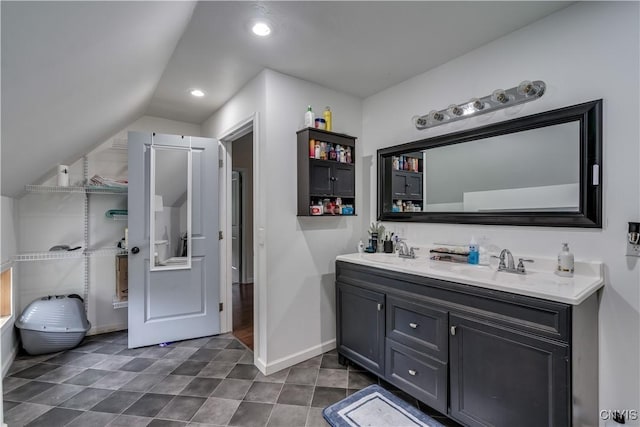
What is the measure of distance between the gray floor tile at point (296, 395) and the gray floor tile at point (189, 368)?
2.55ft

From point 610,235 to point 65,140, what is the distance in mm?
3670

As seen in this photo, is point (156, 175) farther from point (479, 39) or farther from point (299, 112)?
point (479, 39)

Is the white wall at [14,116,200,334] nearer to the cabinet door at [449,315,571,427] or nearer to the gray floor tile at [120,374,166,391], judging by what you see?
the gray floor tile at [120,374,166,391]

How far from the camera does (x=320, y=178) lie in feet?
7.82

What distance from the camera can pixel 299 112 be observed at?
2.44 m

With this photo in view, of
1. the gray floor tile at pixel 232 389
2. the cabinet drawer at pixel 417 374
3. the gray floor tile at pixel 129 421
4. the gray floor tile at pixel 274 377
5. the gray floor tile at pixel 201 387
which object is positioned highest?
the cabinet drawer at pixel 417 374

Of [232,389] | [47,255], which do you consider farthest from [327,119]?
[47,255]

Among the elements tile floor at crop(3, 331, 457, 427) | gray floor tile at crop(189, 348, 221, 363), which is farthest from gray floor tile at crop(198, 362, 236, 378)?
gray floor tile at crop(189, 348, 221, 363)

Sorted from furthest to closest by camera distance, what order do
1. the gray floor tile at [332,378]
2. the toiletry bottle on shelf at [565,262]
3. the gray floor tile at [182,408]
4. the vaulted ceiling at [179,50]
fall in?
the gray floor tile at [332,378]
the gray floor tile at [182,408]
the toiletry bottle on shelf at [565,262]
the vaulted ceiling at [179,50]

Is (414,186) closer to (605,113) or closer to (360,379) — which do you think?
(605,113)

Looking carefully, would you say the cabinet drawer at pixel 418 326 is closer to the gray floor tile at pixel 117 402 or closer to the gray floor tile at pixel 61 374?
the gray floor tile at pixel 117 402

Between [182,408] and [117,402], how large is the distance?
0.47 metres

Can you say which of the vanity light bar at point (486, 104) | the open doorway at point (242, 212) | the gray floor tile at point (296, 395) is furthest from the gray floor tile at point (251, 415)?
the open doorway at point (242, 212)

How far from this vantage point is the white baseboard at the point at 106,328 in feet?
9.66
